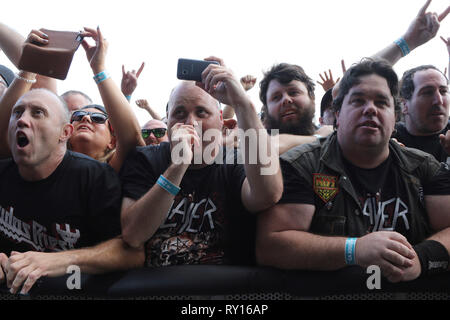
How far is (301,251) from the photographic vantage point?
1.52 metres

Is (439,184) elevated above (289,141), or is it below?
below

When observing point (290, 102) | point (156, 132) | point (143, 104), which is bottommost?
point (156, 132)

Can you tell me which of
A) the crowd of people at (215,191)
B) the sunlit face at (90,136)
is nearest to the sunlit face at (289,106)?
the crowd of people at (215,191)

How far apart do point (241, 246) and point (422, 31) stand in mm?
2359

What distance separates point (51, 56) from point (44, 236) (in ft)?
3.08

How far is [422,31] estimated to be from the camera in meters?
2.85

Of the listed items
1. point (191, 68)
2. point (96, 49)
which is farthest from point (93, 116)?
point (191, 68)

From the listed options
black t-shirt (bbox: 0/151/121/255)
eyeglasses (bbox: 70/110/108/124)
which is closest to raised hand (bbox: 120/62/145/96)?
eyeglasses (bbox: 70/110/108/124)

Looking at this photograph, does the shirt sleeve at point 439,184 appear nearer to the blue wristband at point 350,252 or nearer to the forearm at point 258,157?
the blue wristband at point 350,252

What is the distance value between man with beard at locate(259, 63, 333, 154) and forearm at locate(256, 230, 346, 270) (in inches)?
48.5

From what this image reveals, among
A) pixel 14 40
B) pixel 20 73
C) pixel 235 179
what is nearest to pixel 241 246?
pixel 235 179

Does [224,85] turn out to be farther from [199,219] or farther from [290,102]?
[290,102]

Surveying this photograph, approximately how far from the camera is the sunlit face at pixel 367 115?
181cm

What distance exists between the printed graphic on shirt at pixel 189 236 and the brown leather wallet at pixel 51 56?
3.23 feet
